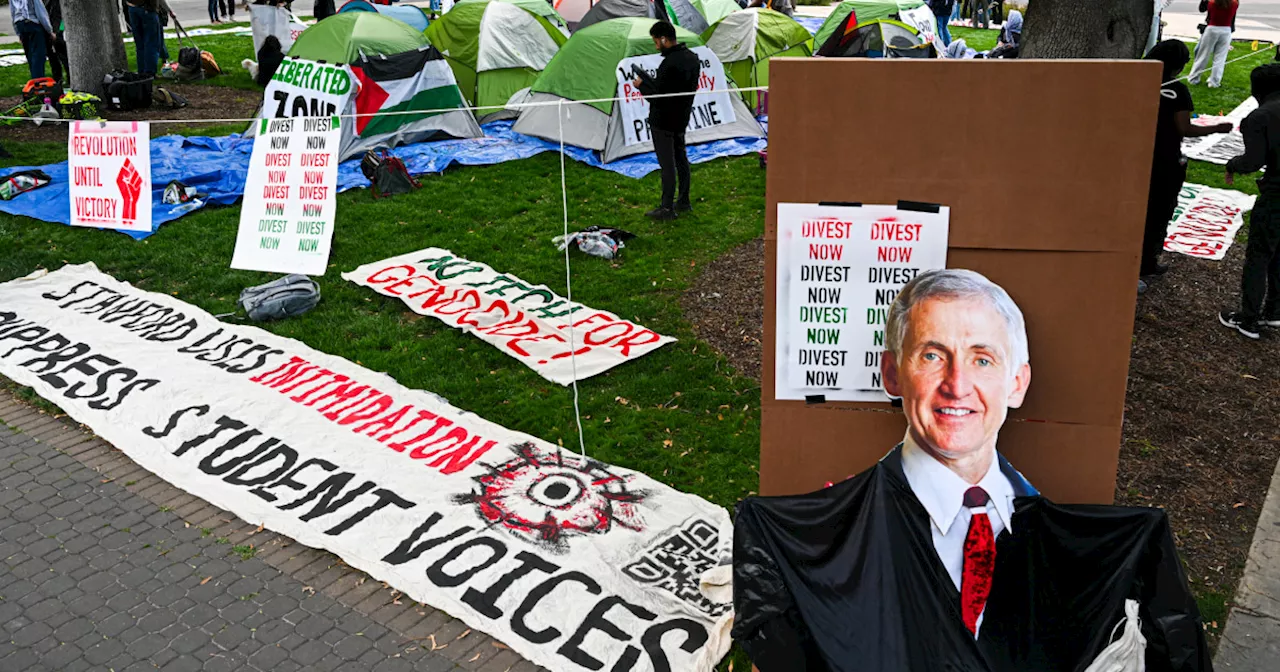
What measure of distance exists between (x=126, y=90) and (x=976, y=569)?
15161mm

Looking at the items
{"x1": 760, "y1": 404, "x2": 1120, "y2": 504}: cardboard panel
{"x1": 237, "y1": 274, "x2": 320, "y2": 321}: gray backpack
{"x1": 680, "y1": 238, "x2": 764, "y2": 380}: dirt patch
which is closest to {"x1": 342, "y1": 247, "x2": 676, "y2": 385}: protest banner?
{"x1": 680, "y1": 238, "x2": 764, "y2": 380}: dirt patch

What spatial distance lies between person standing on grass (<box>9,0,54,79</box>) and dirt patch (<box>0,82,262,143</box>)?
0.67m

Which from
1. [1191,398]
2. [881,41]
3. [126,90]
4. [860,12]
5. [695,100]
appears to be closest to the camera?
[1191,398]

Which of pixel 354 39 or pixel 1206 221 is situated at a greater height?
pixel 354 39

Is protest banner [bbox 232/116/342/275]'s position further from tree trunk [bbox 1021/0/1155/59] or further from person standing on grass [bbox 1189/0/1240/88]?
person standing on grass [bbox 1189/0/1240/88]

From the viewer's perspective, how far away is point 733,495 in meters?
5.68

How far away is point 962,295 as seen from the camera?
3.33 m

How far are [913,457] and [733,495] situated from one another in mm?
2319

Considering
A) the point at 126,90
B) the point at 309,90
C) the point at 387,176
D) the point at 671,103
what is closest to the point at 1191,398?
the point at 671,103

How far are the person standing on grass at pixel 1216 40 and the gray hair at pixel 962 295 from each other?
14.6 meters

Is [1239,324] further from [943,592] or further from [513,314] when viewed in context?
[943,592]

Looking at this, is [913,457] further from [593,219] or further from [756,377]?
[593,219]

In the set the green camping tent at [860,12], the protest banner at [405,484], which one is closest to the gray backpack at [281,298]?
the protest banner at [405,484]

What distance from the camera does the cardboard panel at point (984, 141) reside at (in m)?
3.27
